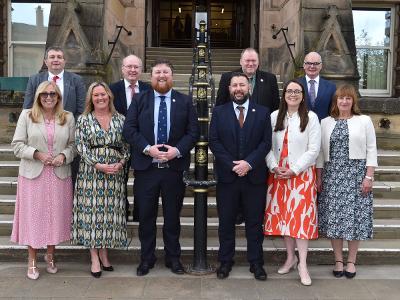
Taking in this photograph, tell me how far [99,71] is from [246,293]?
5623 millimetres

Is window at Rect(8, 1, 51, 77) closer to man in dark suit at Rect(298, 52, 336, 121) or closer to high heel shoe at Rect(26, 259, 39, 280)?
high heel shoe at Rect(26, 259, 39, 280)

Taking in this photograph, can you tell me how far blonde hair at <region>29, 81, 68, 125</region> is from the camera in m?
5.14

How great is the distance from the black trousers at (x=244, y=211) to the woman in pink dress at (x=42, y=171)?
1.63 meters

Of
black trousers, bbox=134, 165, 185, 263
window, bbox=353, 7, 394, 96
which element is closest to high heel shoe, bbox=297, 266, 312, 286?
black trousers, bbox=134, 165, 185, 263

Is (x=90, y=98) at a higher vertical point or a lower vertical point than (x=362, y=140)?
higher

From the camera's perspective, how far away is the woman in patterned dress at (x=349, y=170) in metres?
5.14

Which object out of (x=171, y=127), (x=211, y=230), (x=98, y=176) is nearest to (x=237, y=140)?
(x=171, y=127)

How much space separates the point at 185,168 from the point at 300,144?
1.18 metres

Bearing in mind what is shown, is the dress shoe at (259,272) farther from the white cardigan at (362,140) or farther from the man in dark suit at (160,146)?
the white cardigan at (362,140)

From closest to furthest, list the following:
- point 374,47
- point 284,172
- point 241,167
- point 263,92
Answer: point 241,167
point 284,172
point 263,92
point 374,47

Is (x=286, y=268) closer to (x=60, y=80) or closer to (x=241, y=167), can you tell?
(x=241, y=167)

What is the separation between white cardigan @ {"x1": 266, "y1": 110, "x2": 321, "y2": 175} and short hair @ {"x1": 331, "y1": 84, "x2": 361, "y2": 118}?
269 mm

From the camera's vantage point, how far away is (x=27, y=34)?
13141 millimetres

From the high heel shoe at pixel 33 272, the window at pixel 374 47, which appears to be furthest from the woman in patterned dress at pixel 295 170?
the window at pixel 374 47
